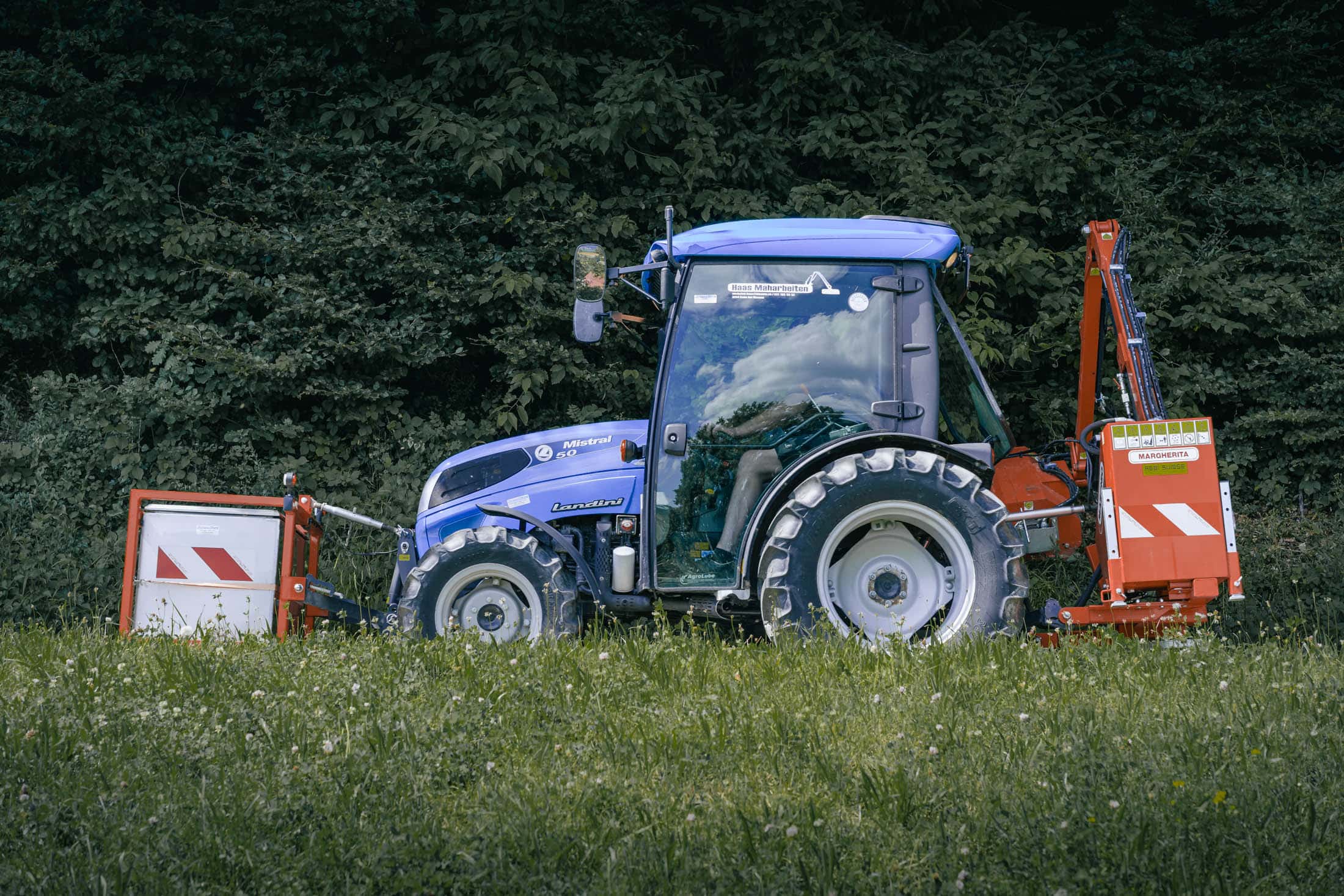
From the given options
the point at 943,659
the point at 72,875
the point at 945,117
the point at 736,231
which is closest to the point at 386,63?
the point at 945,117

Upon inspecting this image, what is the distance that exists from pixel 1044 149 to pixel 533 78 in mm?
4131

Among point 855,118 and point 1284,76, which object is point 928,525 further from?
point 1284,76

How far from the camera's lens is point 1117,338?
610 centimetres

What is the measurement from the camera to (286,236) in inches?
364

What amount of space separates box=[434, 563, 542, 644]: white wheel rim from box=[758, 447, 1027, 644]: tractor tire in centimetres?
122

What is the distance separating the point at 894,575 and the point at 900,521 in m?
0.26

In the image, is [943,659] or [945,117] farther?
[945,117]

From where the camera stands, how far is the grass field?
121 inches

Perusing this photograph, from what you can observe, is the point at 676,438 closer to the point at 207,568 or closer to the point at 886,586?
the point at 886,586

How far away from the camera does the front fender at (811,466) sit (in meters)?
5.50

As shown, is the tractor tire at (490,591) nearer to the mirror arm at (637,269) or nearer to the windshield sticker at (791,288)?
the mirror arm at (637,269)

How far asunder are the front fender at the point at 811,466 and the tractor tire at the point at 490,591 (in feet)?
2.95

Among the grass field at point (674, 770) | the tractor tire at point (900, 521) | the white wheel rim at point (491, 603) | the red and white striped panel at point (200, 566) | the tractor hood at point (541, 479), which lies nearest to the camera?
the grass field at point (674, 770)

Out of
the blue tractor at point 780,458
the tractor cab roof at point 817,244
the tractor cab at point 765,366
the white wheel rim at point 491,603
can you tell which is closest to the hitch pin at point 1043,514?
the blue tractor at point 780,458
